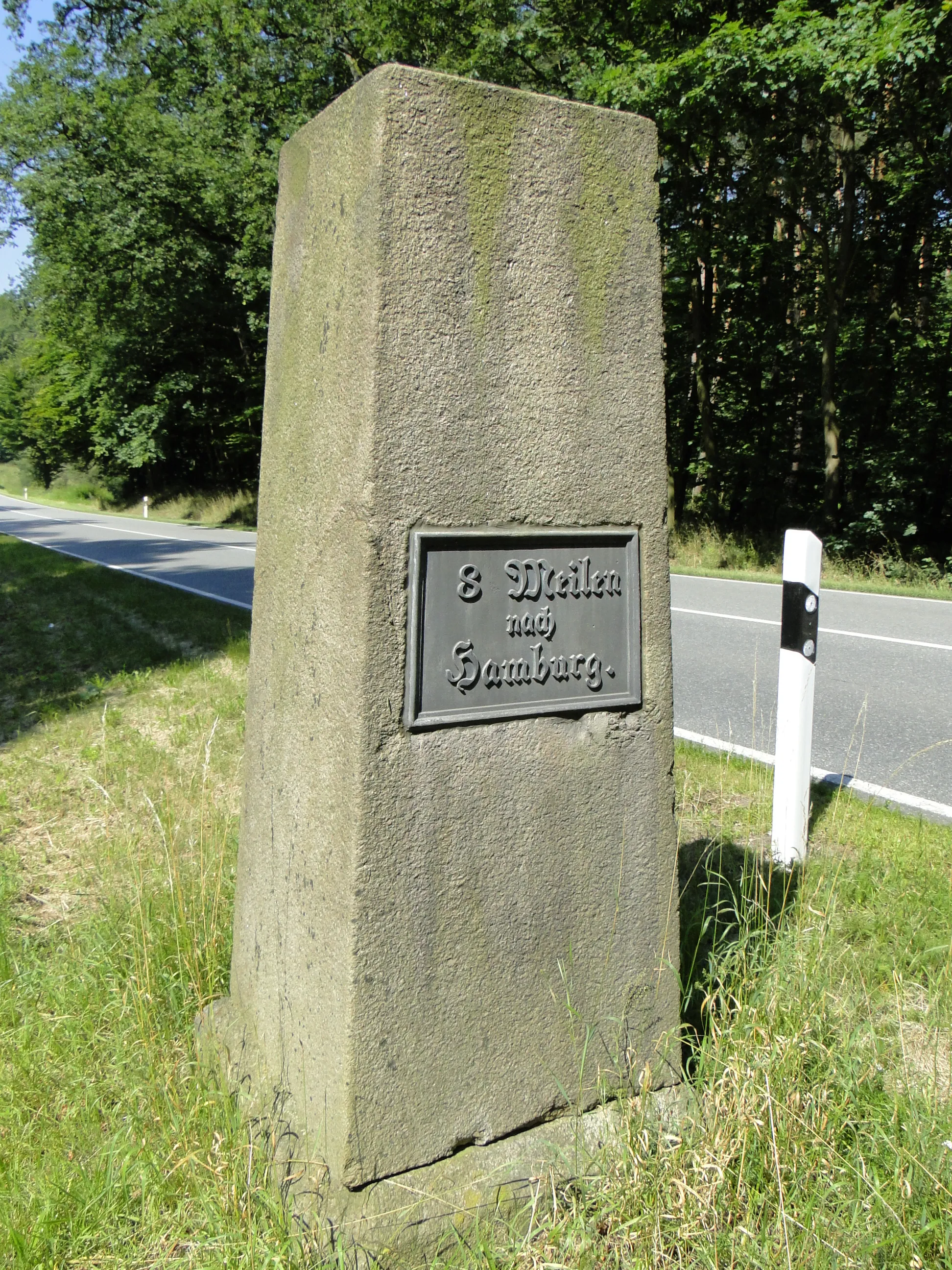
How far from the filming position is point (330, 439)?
208 centimetres

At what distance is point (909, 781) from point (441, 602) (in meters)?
3.57

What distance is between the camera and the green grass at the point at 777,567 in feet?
40.3

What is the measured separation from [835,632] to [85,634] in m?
6.15

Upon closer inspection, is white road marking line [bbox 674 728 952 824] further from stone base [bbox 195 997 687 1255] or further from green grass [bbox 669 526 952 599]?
green grass [bbox 669 526 952 599]

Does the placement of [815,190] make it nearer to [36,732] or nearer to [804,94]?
[804,94]

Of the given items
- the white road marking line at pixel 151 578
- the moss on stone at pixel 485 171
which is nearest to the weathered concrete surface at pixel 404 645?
the moss on stone at pixel 485 171

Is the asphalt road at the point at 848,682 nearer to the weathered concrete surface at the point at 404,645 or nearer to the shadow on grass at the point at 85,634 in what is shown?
the weathered concrete surface at the point at 404,645

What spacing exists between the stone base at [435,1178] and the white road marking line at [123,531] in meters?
10.5

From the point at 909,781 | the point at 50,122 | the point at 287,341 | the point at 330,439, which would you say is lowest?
the point at 909,781

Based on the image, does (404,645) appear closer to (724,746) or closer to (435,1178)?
(435,1178)

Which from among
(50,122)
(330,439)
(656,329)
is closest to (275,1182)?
(330,439)

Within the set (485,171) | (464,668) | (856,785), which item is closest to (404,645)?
(464,668)

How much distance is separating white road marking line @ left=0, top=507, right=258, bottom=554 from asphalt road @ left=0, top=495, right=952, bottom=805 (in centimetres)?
260

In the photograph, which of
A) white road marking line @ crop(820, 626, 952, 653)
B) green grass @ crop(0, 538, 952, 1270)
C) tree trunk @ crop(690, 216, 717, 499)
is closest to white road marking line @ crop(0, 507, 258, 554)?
white road marking line @ crop(820, 626, 952, 653)
